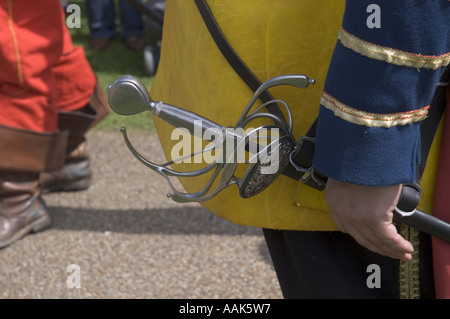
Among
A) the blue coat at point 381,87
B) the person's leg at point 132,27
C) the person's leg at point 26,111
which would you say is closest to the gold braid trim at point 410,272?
the blue coat at point 381,87

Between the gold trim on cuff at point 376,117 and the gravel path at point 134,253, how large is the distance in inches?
56.7

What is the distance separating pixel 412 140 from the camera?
917mm

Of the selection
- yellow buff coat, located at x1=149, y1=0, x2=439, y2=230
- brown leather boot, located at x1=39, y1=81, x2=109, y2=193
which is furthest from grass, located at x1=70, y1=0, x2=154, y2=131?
yellow buff coat, located at x1=149, y1=0, x2=439, y2=230

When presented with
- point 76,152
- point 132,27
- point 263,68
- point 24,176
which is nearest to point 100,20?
point 132,27

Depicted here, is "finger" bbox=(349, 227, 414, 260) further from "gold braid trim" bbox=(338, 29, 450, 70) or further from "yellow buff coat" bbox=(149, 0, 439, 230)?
"gold braid trim" bbox=(338, 29, 450, 70)

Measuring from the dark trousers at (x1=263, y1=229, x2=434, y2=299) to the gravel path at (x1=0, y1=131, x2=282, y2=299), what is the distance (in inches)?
43.6

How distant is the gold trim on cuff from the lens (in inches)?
34.9

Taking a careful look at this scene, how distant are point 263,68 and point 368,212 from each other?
0.27 metres

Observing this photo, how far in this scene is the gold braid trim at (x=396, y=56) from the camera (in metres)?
0.85

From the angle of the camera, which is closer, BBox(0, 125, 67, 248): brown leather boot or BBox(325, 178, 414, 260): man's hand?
BBox(325, 178, 414, 260): man's hand

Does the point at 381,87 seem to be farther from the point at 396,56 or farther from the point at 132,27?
the point at 132,27
